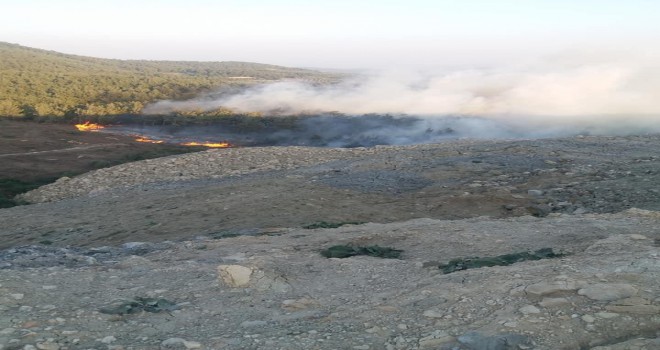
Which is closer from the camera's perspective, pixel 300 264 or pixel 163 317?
pixel 163 317

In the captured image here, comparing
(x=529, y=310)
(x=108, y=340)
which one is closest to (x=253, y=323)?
(x=108, y=340)

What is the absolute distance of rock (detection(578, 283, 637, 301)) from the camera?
160 inches

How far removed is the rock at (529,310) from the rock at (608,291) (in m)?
0.38

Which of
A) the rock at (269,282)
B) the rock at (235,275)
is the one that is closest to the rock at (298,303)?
the rock at (269,282)

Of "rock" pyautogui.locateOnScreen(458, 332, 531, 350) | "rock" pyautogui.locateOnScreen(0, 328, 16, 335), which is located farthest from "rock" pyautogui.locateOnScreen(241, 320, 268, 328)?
"rock" pyautogui.locateOnScreen(0, 328, 16, 335)

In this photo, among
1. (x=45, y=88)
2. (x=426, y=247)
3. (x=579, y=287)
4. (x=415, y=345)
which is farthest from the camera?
(x=45, y=88)

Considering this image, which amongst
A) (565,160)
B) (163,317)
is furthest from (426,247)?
(565,160)

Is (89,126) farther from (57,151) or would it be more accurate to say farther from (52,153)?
(52,153)

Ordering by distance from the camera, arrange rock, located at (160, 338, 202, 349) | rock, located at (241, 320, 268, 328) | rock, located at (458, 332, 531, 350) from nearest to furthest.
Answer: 1. rock, located at (458, 332, 531, 350)
2. rock, located at (160, 338, 202, 349)
3. rock, located at (241, 320, 268, 328)

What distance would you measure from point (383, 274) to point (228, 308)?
5.04ft

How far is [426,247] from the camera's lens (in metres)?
6.56

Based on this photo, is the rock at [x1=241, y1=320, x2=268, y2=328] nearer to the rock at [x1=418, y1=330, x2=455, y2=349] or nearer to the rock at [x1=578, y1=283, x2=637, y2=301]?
the rock at [x1=418, y1=330, x2=455, y2=349]

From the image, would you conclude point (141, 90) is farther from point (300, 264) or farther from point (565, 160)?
point (300, 264)

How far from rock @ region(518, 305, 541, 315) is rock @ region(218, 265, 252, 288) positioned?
2293mm
